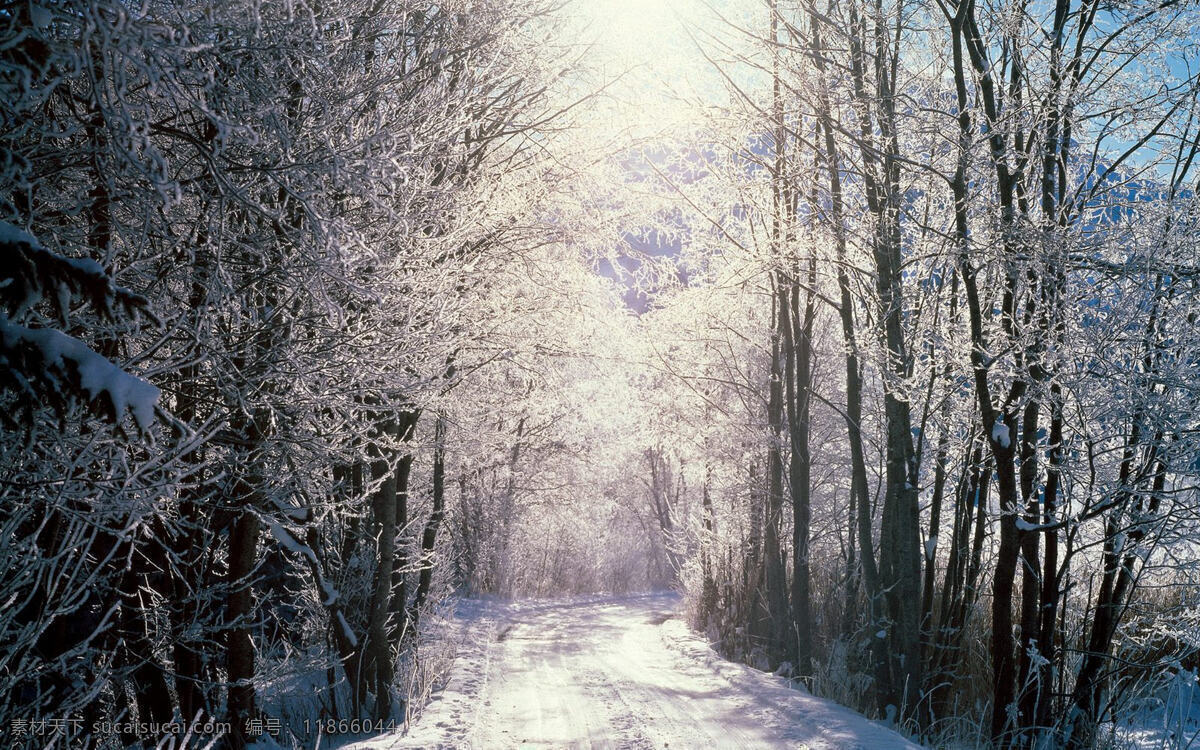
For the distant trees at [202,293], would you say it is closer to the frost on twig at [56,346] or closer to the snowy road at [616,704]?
the frost on twig at [56,346]

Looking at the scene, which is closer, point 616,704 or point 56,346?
point 56,346

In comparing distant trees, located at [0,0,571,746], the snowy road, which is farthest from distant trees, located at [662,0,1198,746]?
distant trees, located at [0,0,571,746]

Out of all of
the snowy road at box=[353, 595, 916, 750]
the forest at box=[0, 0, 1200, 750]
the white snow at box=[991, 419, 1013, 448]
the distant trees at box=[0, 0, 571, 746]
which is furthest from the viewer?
the white snow at box=[991, 419, 1013, 448]

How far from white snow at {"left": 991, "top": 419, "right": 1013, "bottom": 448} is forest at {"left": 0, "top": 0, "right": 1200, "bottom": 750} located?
3 centimetres

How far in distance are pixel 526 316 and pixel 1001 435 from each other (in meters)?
5.14

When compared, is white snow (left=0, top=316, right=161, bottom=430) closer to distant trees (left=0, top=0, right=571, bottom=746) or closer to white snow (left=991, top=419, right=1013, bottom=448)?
distant trees (left=0, top=0, right=571, bottom=746)

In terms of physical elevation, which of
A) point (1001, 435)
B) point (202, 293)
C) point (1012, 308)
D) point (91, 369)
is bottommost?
point (91, 369)

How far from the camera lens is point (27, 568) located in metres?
3.21

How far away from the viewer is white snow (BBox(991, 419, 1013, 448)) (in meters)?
6.47

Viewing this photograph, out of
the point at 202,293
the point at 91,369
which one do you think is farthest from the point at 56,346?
the point at 202,293

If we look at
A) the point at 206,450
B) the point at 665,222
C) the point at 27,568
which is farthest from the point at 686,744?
the point at 665,222

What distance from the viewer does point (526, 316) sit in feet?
29.5

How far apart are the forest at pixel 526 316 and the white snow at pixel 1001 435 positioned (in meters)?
0.03

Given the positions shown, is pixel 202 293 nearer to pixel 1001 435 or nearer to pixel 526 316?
pixel 526 316
